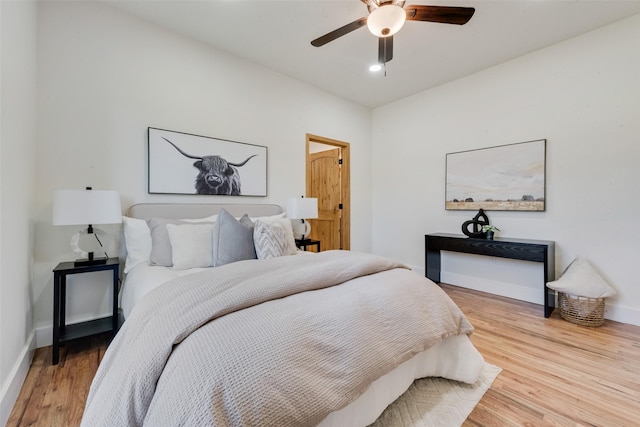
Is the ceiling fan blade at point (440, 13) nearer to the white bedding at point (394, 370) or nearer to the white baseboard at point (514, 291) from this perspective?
the white bedding at point (394, 370)

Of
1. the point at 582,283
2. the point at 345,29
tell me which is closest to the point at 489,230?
the point at 582,283

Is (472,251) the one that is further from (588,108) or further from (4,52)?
(4,52)

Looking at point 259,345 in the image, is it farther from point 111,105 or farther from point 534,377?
point 111,105

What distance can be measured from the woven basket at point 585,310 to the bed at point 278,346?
1679 millimetres

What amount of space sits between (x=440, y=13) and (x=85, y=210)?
2.85m

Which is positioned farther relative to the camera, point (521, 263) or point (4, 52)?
point (521, 263)

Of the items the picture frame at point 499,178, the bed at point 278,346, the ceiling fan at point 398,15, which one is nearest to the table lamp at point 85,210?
the bed at point 278,346

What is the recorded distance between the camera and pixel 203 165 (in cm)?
291

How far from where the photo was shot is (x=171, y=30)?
9.00ft

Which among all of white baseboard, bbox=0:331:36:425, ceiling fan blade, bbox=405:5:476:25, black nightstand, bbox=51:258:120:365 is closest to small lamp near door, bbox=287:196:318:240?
black nightstand, bbox=51:258:120:365

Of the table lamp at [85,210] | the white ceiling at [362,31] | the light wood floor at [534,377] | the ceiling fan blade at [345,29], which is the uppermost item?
the white ceiling at [362,31]

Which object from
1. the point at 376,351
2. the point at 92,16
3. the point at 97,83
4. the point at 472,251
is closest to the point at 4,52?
the point at 97,83

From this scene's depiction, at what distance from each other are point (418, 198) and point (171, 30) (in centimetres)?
369

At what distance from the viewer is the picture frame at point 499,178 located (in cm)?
312
